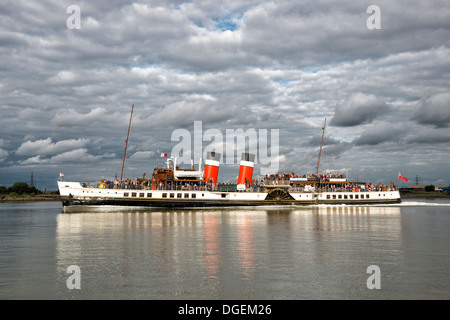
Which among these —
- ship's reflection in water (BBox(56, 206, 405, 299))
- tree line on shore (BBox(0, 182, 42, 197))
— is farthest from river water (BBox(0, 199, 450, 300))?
tree line on shore (BBox(0, 182, 42, 197))

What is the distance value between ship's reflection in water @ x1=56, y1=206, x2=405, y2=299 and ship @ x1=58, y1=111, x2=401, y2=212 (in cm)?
2825

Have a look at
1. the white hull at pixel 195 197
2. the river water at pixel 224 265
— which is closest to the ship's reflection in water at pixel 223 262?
the river water at pixel 224 265

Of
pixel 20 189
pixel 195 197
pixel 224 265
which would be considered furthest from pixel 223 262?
pixel 20 189

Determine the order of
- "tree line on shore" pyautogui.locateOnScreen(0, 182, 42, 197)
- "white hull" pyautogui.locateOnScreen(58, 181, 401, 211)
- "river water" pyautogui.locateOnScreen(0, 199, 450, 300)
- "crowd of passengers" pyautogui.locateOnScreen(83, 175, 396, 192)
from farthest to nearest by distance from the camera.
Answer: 1. "tree line on shore" pyautogui.locateOnScreen(0, 182, 42, 197)
2. "crowd of passengers" pyautogui.locateOnScreen(83, 175, 396, 192)
3. "white hull" pyautogui.locateOnScreen(58, 181, 401, 211)
4. "river water" pyautogui.locateOnScreen(0, 199, 450, 300)

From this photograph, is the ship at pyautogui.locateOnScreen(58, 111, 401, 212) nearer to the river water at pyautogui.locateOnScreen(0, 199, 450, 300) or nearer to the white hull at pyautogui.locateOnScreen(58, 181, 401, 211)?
the white hull at pyautogui.locateOnScreen(58, 181, 401, 211)

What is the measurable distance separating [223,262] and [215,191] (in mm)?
49578

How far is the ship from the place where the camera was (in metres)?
61.5

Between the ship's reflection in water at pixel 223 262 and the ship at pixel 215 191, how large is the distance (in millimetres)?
28254

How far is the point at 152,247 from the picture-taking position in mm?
25594

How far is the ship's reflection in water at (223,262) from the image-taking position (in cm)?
1560

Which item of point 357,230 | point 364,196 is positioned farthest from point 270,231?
point 364,196

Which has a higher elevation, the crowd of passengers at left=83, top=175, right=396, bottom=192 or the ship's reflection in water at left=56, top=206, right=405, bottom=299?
the crowd of passengers at left=83, top=175, right=396, bottom=192
